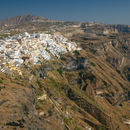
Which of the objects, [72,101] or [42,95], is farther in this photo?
[72,101]

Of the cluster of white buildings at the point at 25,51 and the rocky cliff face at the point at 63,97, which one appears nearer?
the rocky cliff face at the point at 63,97

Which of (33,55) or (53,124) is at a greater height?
(33,55)

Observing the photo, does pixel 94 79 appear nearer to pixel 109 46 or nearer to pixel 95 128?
pixel 95 128

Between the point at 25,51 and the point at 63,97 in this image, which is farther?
the point at 25,51

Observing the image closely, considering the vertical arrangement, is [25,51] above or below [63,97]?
above

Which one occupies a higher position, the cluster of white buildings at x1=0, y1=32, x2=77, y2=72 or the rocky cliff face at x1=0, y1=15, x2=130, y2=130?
the cluster of white buildings at x1=0, y1=32, x2=77, y2=72

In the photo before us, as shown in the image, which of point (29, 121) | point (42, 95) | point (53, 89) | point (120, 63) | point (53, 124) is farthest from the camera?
point (120, 63)

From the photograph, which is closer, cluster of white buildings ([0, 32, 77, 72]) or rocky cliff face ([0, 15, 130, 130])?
rocky cliff face ([0, 15, 130, 130])

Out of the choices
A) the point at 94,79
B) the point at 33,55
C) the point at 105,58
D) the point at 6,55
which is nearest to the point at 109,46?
the point at 105,58

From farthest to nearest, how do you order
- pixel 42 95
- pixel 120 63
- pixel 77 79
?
1. pixel 120 63
2. pixel 77 79
3. pixel 42 95

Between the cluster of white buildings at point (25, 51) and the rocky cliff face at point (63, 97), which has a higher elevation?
the cluster of white buildings at point (25, 51)

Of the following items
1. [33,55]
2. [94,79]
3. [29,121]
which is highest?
[33,55]
